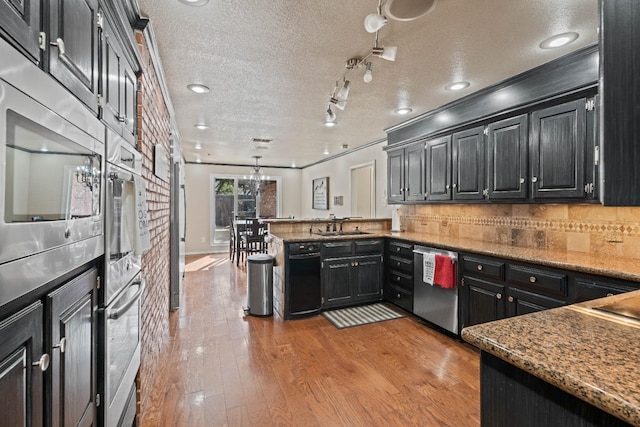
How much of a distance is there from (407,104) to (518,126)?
3.88 feet

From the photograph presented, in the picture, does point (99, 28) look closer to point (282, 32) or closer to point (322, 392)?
point (282, 32)

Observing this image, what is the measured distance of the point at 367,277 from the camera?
4.04 m

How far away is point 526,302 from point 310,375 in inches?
69.0

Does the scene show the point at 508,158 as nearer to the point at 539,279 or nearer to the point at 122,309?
the point at 539,279

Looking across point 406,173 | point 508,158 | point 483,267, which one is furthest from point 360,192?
point 483,267

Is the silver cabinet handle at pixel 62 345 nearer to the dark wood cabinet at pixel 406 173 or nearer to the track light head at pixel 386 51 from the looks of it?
the track light head at pixel 386 51

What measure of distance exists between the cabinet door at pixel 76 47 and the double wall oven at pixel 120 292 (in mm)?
240

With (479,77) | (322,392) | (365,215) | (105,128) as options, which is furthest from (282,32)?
(365,215)

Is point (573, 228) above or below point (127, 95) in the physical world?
below

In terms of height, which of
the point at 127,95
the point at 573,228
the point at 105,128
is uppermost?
the point at 127,95

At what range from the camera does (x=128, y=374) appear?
5.42ft

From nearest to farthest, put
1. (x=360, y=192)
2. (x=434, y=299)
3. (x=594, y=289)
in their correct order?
(x=594, y=289), (x=434, y=299), (x=360, y=192)

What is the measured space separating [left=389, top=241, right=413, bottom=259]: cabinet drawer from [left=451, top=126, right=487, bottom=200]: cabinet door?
76 cm

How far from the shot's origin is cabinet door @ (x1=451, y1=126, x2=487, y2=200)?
10.6ft
